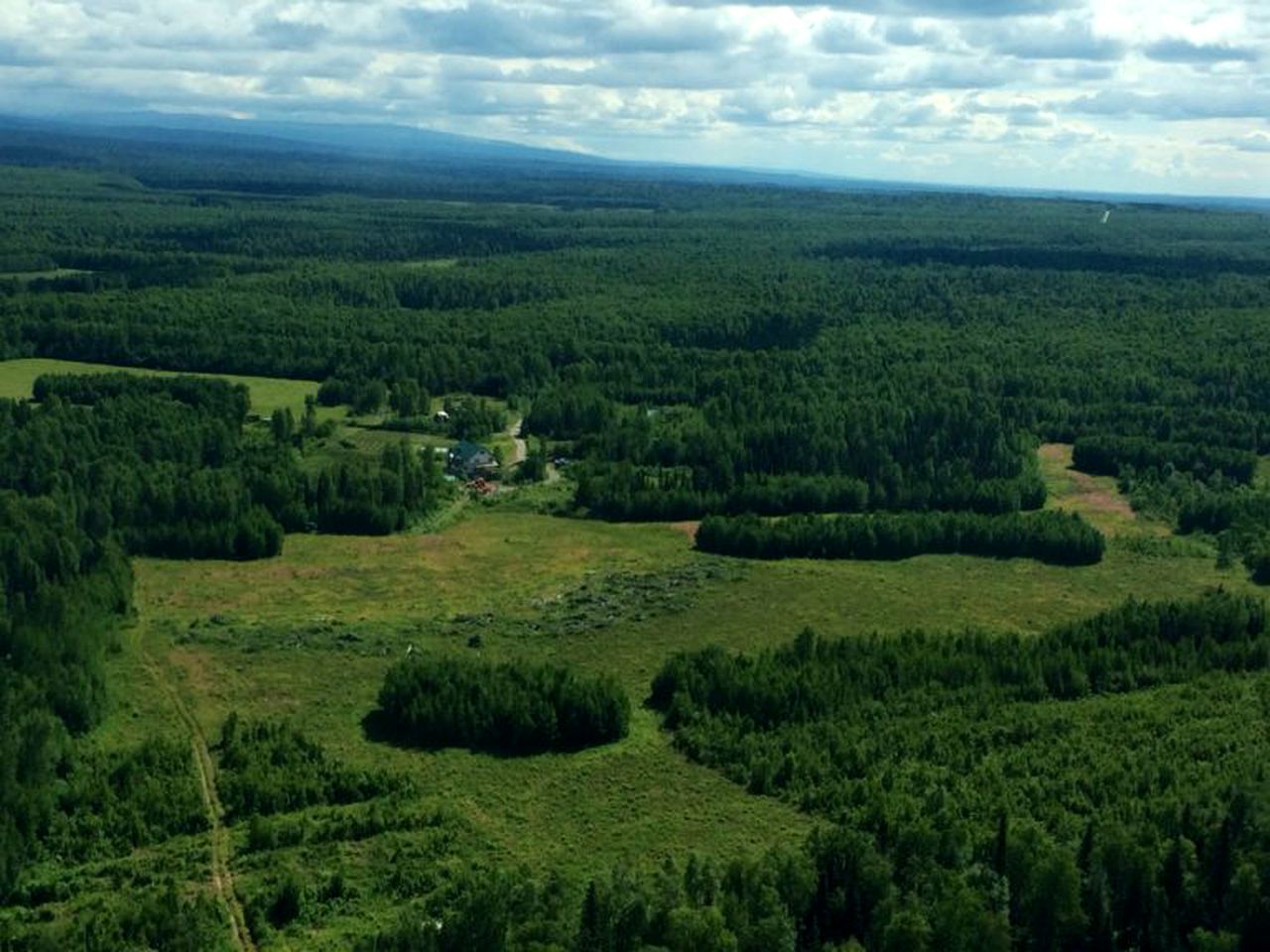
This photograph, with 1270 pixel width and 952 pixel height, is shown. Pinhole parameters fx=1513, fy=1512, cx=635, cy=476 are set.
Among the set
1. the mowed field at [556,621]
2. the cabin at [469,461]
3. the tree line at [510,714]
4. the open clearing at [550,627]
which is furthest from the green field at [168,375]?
the tree line at [510,714]

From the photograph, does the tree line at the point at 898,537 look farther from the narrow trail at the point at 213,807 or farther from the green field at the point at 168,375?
the green field at the point at 168,375

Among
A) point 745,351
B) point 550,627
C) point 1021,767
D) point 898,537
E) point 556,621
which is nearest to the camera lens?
point 1021,767

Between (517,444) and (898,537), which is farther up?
(898,537)

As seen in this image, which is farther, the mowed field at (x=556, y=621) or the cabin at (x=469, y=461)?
the cabin at (x=469, y=461)

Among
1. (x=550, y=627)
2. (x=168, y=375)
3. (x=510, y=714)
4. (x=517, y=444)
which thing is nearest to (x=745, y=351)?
(x=517, y=444)

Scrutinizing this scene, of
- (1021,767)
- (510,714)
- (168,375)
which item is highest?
(1021,767)

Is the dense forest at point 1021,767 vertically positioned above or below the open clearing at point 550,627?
above

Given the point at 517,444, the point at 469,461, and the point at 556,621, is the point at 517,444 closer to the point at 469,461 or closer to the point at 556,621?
the point at 469,461
